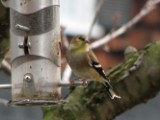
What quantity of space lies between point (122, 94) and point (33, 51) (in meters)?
0.58

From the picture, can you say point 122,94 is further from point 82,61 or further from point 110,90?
point 82,61

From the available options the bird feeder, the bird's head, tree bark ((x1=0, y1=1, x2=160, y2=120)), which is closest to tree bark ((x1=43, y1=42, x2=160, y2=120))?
tree bark ((x1=0, y1=1, x2=160, y2=120))

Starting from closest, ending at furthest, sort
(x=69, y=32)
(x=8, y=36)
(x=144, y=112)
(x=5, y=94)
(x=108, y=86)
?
1. (x=108, y=86)
2. (x=8, y=36)
3. (x=5, y=94)
4. (x=144, y=112)
5. (x=69, y=32)

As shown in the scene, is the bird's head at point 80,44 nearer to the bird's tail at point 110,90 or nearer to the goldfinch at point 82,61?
the goldfinch at point 82,61

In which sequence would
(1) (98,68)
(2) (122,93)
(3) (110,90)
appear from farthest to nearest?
1. (1) (98,68)
2. (2) (122,93)
3. (3) (110,90)

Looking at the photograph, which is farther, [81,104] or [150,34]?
[150,34]

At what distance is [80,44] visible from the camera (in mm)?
4844

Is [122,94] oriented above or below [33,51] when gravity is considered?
below

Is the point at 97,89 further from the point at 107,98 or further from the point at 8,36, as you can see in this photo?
the point at 8,36

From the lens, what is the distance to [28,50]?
4715 millimetres

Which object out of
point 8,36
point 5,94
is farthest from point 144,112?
point 8,36

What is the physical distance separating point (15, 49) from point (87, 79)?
467mm

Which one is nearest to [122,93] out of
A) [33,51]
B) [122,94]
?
[122,94]

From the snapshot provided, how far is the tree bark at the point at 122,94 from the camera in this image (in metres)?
4.59
